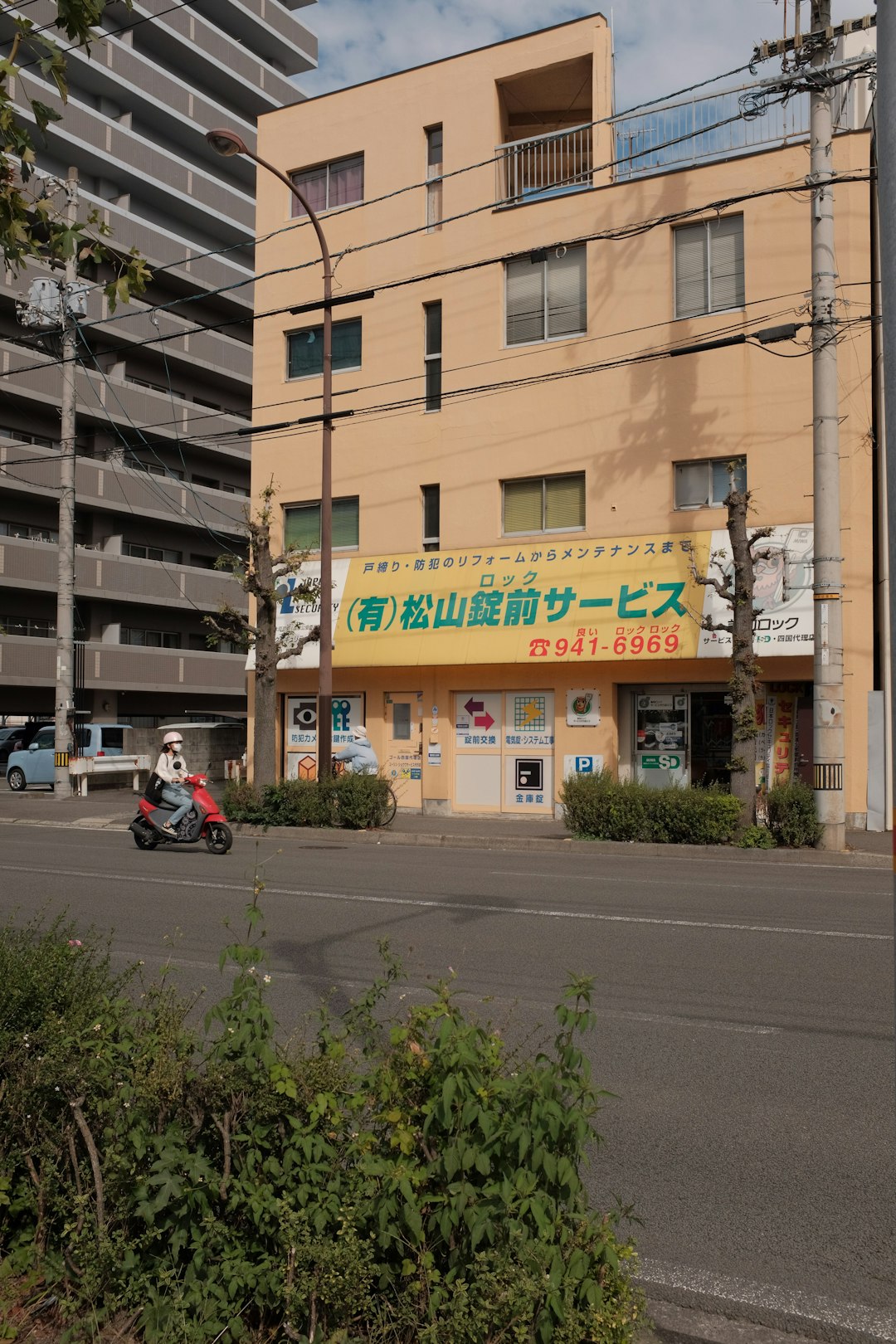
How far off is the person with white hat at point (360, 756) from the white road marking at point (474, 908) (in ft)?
21.2

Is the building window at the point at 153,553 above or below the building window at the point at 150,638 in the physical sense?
above

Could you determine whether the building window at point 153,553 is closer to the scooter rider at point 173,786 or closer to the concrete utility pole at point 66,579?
the concrete utility pole at point 66,579

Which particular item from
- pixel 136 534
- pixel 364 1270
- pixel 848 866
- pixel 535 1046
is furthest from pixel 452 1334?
pixel 136 534

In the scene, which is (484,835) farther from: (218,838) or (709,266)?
(709,266)

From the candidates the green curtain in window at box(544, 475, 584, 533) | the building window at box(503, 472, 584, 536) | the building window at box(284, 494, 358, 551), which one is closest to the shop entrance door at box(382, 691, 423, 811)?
the building window at box(284, 494, 358, 551)

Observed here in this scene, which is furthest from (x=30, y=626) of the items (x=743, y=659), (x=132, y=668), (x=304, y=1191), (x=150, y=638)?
(x=304, y=1191)

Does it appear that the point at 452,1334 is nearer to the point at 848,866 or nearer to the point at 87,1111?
the point at 87,1111

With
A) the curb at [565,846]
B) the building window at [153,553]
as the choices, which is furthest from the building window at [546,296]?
the building window at [153,553]

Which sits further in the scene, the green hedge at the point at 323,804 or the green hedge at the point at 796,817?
the green hedge at the point at 323,804

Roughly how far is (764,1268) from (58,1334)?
2202 millimetres

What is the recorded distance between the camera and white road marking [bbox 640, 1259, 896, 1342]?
129 inches

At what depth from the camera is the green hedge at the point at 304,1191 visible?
2854 millimetres

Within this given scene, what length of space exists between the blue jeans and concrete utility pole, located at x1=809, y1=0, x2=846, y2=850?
28.4 feet

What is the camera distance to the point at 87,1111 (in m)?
3.41
